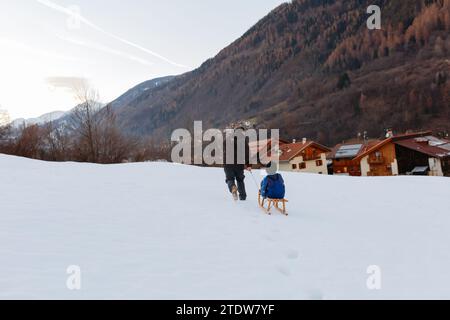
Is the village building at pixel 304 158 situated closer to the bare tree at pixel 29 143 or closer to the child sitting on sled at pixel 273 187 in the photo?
the bare tree at pixel 29 143

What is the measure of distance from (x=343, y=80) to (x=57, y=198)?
15879 cm

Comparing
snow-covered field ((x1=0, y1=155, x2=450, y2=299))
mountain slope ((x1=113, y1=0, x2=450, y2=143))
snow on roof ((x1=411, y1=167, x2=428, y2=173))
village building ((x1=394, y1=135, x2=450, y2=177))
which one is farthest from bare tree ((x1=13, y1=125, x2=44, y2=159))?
snow on roof ((x1=411, y1=167, x2=428, y2=173))

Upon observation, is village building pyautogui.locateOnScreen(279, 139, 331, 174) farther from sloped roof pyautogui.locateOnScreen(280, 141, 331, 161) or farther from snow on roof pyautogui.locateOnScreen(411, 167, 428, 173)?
snow on roof pyautogui.locateOnScreen(411, 167, 428, 173)

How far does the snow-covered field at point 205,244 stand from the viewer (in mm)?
3201

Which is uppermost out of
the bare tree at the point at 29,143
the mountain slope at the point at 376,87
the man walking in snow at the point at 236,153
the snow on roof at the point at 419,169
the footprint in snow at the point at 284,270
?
the mountain slope at the point at 376,87

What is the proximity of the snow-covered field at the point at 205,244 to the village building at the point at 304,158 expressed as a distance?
41.7 m

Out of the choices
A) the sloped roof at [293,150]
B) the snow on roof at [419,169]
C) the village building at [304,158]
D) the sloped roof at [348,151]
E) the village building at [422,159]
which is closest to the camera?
the snow on roof at [419,169]

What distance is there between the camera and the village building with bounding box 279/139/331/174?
50031 mm

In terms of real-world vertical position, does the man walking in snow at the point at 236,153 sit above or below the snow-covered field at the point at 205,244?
above

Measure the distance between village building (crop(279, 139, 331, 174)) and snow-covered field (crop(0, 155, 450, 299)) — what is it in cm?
4173

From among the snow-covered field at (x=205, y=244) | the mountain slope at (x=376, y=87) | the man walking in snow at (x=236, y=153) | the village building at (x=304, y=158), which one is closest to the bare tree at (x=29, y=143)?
the snow-covered field at (x=205, y=244)

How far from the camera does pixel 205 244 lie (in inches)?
176

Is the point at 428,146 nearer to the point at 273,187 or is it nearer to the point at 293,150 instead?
the point at 293,150
